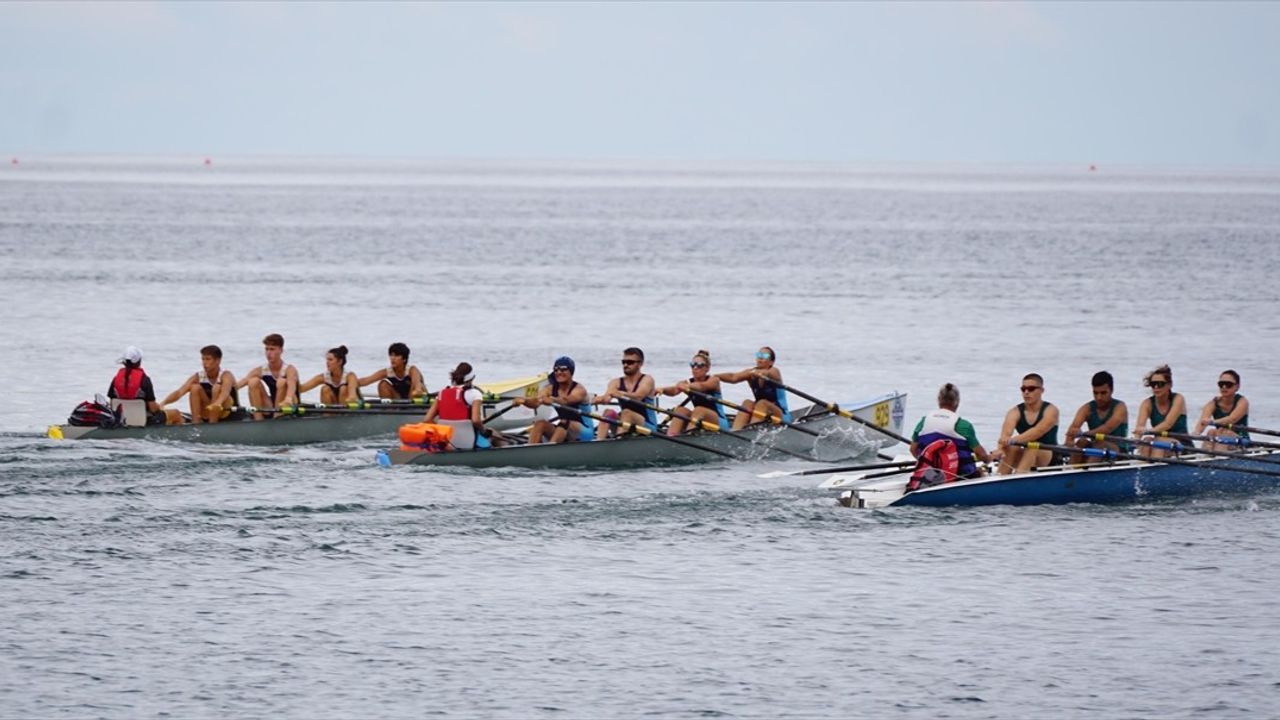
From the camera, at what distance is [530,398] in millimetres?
26641

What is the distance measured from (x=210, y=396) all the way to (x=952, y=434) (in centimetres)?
1220

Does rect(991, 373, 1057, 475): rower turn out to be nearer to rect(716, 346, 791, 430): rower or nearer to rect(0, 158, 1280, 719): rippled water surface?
rect(0, 158, 1280, 719): rippled water surface

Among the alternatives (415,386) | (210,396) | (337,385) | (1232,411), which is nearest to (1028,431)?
(1232,411)

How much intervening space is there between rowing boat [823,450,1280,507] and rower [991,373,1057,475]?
231mm

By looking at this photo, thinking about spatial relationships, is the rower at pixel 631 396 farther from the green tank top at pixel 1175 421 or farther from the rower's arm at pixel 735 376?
the green tank top at pixel 1175 421

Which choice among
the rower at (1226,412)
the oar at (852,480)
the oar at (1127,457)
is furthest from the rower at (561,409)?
the rower at (1226,412)

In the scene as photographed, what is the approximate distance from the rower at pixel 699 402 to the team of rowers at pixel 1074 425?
4.23 m

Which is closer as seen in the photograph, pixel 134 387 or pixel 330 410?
pixel 134 387

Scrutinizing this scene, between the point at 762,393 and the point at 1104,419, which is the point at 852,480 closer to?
the point at 762,393

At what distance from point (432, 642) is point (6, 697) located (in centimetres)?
412

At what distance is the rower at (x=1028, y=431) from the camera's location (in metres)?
24.3

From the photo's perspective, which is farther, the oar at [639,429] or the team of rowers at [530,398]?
the team of rowers at [530,398]

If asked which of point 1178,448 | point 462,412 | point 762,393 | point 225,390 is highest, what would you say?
point 225,390

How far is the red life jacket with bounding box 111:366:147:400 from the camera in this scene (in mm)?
29000
